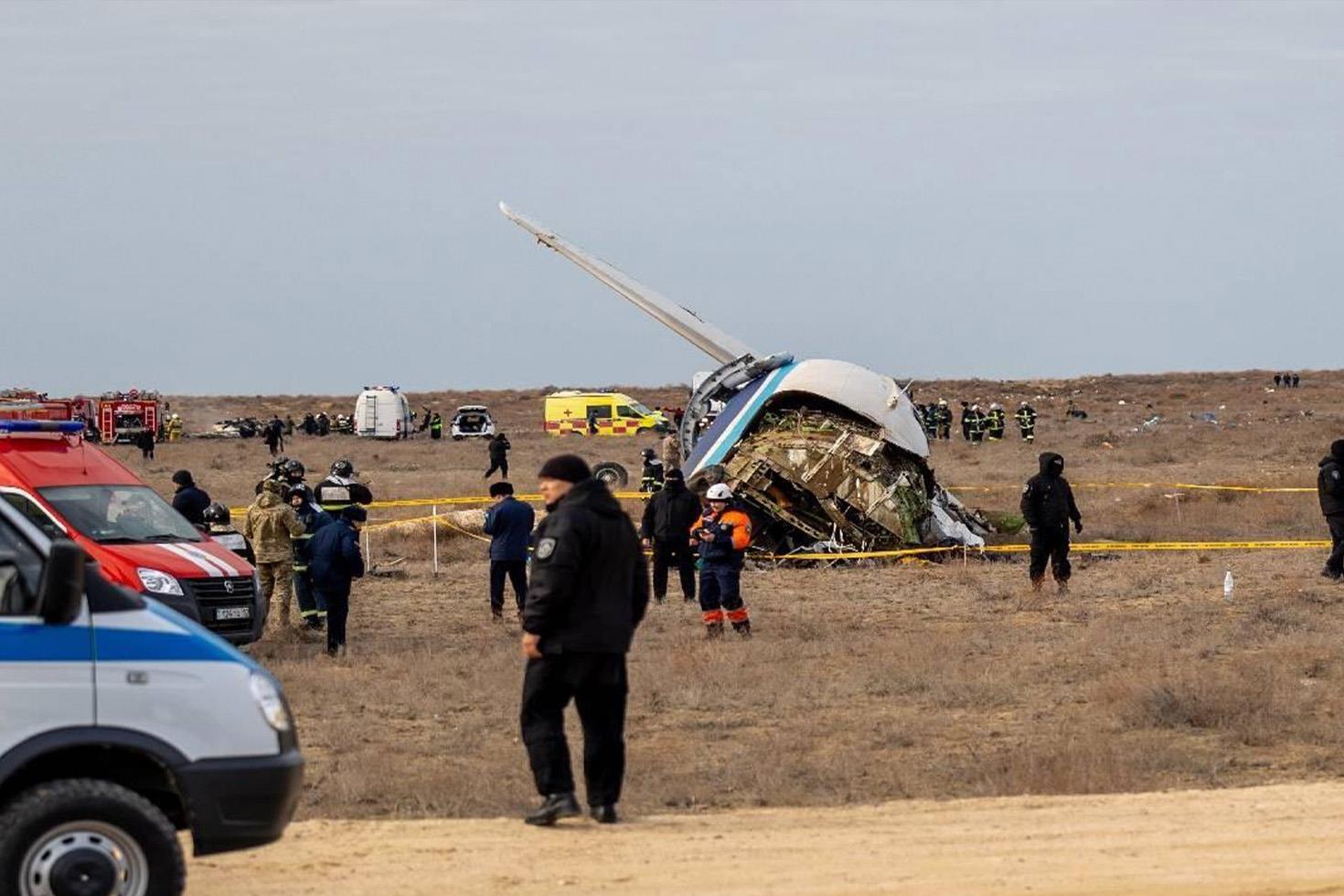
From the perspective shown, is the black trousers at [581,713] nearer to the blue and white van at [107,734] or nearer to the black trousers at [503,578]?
the blue and white van at [107,734]

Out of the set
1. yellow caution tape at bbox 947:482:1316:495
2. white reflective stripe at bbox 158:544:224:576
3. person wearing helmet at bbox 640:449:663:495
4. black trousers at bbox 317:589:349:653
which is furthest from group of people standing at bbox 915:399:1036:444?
white reflective stripe at bbox 158:544:224:576

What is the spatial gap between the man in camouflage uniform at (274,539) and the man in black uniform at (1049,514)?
25.6ft

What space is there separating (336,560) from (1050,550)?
28.7 ft

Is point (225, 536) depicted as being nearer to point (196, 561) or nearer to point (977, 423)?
point (196, 561)

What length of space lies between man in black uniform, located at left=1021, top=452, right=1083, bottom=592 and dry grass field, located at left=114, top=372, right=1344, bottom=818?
1.35 ft

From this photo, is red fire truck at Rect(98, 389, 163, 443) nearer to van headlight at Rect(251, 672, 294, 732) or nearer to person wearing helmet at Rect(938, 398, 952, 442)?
person wearing helmet at Rect(938, 398, 952, 442)

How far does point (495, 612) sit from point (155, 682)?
45.0 feet

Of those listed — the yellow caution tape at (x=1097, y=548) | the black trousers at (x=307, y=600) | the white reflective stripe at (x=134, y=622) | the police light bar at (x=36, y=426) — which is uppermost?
the police light bar at (x=36, y=426)

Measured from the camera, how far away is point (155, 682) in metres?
7.44

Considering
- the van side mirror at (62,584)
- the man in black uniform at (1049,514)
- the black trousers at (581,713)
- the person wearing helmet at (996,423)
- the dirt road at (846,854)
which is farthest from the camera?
the person wearing helmet at (996,423)

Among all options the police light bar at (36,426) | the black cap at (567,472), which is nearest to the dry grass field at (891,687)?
the black cap at (567,472)

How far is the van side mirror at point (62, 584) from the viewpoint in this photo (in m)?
7.14

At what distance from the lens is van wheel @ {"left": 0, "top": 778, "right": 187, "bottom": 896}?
7270 millimetres

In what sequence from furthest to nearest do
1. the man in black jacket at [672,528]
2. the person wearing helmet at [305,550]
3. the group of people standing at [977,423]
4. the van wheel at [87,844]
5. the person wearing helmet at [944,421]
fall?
the person wearing helmet at [944,421] → the group of people standing at [977,423] → the man in black jacket at [672,528] → the person wearing helmet at [305,550] → the van wheel at [87,844]
